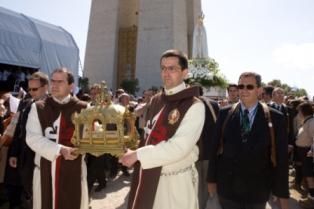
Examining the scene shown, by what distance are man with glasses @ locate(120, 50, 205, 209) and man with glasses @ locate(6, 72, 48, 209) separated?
178 cm

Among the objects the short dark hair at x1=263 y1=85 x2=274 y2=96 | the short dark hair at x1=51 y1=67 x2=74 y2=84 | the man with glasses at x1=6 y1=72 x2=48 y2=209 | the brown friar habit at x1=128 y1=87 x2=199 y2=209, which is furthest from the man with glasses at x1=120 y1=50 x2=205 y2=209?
the short dark hair at x1=263 y1=85 x2=274 y2=96

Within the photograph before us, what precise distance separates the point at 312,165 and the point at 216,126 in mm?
3808

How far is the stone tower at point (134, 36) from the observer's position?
2984 cm

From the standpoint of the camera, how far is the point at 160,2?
30.2 meters

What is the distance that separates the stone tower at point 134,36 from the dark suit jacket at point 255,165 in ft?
86.9

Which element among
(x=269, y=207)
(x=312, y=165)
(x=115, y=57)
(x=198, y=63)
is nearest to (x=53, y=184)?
(x=269, y=207)

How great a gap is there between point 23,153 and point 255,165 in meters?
2.72

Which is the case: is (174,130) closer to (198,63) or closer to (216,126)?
(216,126)

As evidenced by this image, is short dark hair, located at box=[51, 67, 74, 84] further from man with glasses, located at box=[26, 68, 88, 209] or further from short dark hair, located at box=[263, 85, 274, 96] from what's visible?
short dark hair, located at box=[263, 85, 274, 96]

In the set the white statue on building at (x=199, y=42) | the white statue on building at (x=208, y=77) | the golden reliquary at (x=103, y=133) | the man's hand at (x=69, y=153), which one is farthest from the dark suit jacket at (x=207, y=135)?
the white statue on building at (x=199, y=42)

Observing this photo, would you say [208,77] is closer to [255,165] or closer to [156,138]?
[255,165]

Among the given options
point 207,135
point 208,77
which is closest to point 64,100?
point 207,135

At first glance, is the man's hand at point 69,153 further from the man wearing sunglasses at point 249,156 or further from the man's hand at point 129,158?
the man wearing sunglasses at point 249,156

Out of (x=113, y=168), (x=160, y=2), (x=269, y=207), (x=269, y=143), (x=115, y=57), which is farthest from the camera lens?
(x=115, y=57)
